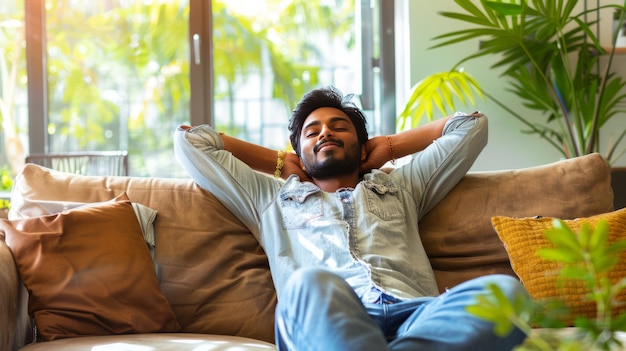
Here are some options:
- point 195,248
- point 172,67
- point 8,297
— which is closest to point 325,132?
point 195,248

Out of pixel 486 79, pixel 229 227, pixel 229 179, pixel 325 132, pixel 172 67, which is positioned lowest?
pixel 229 227

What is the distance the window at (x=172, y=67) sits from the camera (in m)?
4.49

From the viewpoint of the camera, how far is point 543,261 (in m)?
2.08

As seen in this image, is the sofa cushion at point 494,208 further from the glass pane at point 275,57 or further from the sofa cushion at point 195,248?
the glass pane at point 275,57

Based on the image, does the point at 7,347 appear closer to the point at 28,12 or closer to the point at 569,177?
the point at 569,177

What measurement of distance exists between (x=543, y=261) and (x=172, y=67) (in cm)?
296

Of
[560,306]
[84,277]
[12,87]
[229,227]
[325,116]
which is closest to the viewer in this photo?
[560,306]

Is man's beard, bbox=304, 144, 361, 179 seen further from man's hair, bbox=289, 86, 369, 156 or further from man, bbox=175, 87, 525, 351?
man's hair, bbox=289, 86, 369, 156

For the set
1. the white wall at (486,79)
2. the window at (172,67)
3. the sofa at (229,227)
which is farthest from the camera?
the window at (172,67)

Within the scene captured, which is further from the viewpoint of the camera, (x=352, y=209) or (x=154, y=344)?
(x=352, y=209)

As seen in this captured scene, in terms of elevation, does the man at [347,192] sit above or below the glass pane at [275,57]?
below

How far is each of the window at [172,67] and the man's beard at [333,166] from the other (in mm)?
2156

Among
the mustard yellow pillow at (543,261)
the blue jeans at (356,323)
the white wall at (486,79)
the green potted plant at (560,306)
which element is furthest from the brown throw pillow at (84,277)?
the white wall at (486,79)

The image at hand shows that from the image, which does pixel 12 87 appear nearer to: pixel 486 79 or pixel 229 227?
pixel 486 79
